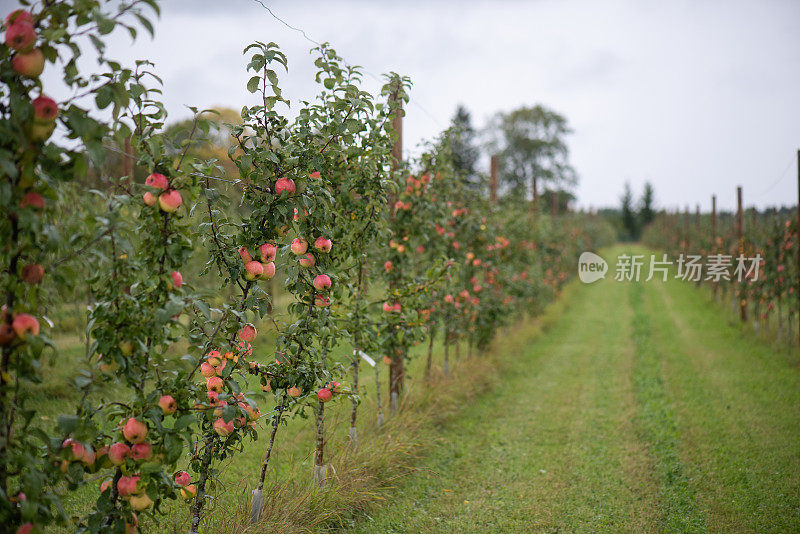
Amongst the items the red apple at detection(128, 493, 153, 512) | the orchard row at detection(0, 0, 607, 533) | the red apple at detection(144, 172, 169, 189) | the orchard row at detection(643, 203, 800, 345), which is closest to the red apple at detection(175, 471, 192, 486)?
the orchard row at detection(0, 0, 607, 533)

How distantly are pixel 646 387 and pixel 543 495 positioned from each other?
3.37 metres

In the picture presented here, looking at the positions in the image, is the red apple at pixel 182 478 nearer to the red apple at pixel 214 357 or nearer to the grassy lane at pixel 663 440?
the red apple at pixel 214 357

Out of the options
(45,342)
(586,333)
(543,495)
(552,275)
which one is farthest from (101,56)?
(552,275)

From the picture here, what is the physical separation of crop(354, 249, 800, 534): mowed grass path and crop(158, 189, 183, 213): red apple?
7.83 ft

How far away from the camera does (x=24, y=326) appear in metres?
1.41

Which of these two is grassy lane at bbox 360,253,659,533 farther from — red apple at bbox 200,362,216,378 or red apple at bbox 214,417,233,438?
red apple at bbox 200,362,216,378

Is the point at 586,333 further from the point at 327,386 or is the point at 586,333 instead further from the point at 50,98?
the point at 50,98

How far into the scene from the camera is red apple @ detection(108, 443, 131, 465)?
1.66m

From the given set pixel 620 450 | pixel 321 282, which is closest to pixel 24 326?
pixel 321 282

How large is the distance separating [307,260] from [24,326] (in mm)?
1249

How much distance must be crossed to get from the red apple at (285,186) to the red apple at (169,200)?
0.59m

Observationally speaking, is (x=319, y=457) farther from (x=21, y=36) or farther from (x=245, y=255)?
(x=21, y=36)

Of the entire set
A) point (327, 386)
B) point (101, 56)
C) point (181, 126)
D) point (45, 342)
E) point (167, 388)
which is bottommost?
point (327, 386)

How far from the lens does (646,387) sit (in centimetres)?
630
